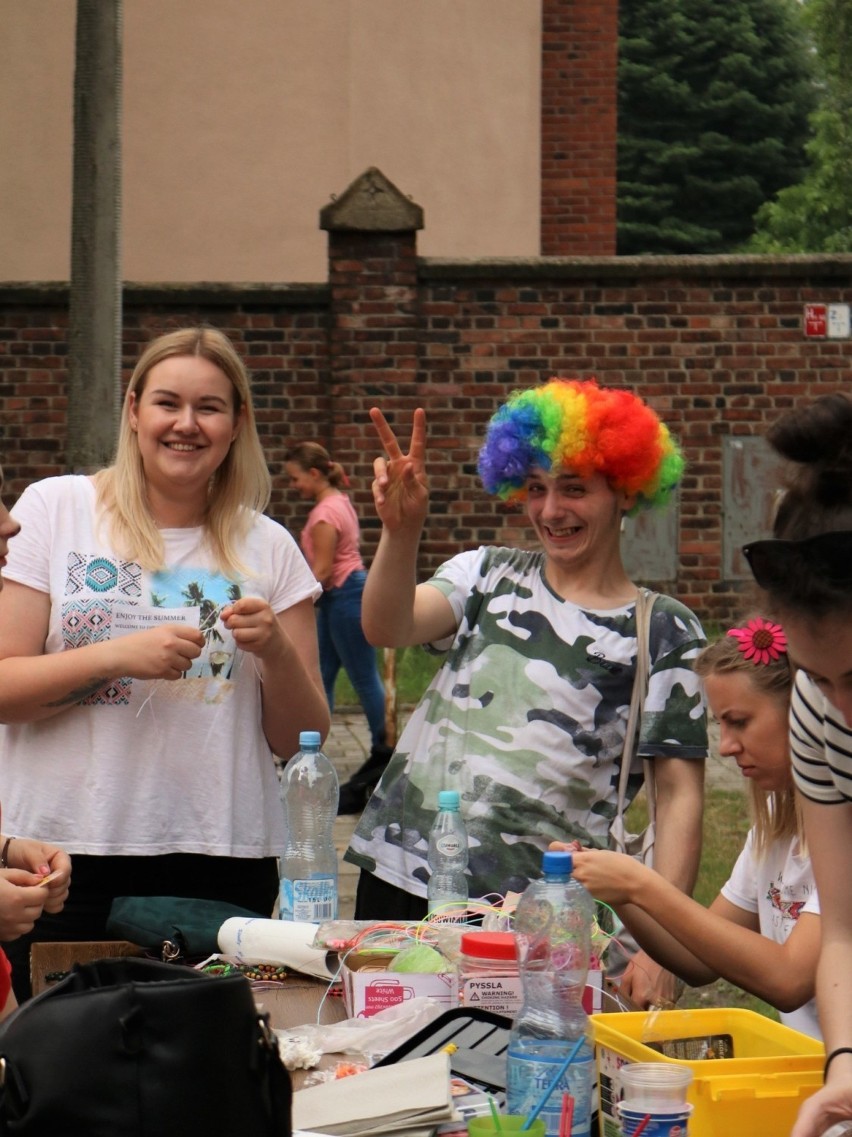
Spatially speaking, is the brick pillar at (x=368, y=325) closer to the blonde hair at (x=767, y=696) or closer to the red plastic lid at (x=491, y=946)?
the blonde hair at (x=767, y=696)

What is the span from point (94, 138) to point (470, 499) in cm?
536

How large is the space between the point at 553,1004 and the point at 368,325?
1018cm

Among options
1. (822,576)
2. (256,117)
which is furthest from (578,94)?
(822,576)

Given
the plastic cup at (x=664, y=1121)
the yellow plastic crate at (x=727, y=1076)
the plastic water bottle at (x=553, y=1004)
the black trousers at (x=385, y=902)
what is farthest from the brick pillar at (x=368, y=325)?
the plastic cup at (x=664, y=1121)

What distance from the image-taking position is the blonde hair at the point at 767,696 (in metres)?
2.99

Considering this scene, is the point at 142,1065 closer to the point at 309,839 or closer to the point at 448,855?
the point at 448,855

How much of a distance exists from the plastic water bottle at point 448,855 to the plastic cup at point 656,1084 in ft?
3.43

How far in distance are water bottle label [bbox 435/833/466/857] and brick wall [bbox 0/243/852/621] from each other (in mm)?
9123

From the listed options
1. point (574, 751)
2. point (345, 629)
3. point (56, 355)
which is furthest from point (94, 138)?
point (574, 751)

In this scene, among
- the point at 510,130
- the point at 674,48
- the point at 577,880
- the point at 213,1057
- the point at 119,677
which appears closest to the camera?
the point at 213,1057

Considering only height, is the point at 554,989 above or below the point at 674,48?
below

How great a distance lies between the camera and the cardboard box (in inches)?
95.9

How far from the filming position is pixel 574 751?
3201 mm

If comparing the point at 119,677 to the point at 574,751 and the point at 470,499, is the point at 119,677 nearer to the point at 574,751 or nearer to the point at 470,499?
the point at 574,751
